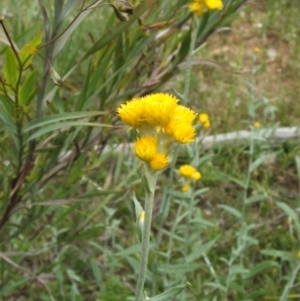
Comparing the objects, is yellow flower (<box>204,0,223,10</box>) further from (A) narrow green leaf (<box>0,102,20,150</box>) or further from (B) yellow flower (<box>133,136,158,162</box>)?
(B) yellow flower (<box>133,136,158,162</box>)

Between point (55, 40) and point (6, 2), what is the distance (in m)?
2.55

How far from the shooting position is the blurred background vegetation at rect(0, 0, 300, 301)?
151cm

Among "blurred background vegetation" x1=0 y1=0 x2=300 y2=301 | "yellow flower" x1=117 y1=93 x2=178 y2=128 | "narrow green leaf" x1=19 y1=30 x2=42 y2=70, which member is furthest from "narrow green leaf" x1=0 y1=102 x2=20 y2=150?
"yellow flower" x1=117 y1=93 x2=178 y2=128

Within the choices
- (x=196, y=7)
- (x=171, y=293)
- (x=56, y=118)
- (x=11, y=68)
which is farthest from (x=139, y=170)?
(x=171, y=293)

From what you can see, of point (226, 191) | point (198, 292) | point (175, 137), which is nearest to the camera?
point (175, 137)

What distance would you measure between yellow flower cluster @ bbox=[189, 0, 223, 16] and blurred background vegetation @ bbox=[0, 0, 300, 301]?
4 centimetres

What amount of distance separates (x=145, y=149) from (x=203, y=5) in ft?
2.51

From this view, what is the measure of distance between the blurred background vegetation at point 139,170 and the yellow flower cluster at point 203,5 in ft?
0.12

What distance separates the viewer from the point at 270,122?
2.97 meters

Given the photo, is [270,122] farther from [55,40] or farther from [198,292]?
[55,40]

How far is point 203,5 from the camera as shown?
4.99 feet

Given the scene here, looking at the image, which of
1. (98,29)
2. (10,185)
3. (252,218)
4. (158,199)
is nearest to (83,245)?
(158,199)

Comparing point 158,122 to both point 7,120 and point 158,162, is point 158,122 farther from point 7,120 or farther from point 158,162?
point 7,120

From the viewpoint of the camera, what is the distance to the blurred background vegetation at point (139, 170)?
4.96ft
